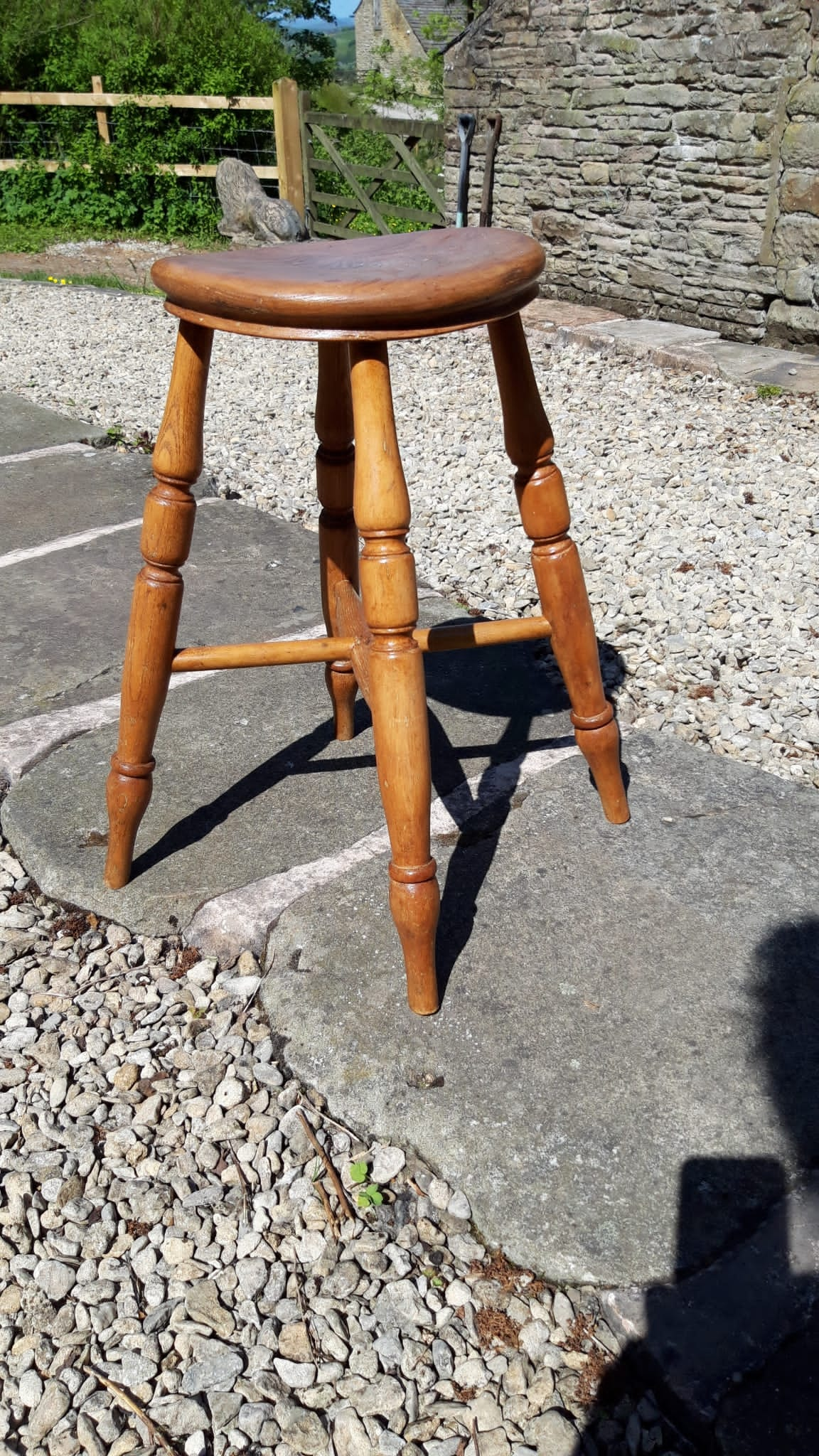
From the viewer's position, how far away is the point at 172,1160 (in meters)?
1.54

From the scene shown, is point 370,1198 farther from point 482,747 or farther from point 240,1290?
point 482,747

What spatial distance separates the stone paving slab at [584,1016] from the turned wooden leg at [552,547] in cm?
19

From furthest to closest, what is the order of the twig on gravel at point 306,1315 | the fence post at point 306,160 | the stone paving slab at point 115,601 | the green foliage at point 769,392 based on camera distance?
the fence post at point 306,160
the green foliage at point 769,392
the stone paving slab at point 115,601
the twig on gravel at point 306,1315

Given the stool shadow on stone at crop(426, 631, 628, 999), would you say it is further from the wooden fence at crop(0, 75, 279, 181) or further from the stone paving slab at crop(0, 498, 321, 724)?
the wooden fence at crop(0, 75, 279, 181)

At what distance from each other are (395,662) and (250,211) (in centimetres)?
1130

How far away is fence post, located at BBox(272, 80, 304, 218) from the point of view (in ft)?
37.0

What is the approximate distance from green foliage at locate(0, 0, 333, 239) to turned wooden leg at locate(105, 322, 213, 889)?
11732 millimetres

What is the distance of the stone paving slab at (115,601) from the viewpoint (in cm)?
261

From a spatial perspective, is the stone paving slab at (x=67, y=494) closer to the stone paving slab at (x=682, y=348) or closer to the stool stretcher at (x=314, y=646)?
the stool stretcher at (x=314, y=646)

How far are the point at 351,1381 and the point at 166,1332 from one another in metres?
0.23

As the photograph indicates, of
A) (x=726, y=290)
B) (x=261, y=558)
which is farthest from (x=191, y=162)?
(x=261, y=558)

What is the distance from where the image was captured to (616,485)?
3.98 metres

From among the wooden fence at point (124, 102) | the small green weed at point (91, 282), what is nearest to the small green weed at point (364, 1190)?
the small green weed at point (91, 282)

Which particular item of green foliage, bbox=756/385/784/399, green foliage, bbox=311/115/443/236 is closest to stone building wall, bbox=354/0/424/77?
green foliage, bbox=311/115/443/236
